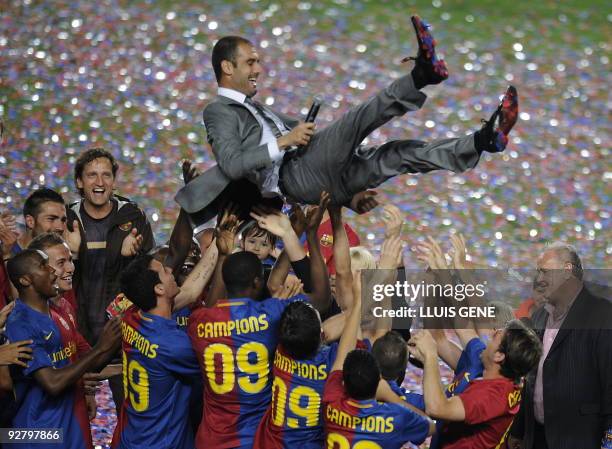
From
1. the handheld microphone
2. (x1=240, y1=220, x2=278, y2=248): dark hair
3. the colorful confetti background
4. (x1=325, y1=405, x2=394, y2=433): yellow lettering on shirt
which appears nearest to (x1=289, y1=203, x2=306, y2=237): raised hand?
(x1=240, y1=220, x2=278, y2=248): dark hair

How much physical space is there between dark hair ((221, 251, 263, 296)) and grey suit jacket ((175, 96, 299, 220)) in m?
0.47

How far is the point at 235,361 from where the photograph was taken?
16.5ft

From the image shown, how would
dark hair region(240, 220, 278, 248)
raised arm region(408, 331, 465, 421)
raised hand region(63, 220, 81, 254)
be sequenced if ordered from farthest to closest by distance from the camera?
raised hand region(63, 220, 81, 254) → dark hair region(240, 220, 278, 248) → raised arm region(408, 331, 465, 421)

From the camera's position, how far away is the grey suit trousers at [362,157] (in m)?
5.36

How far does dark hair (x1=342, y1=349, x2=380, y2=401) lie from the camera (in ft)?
14.9

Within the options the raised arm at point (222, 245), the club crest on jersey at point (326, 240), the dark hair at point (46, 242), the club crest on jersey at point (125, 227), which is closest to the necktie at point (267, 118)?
the raised arm at point (222, 245)

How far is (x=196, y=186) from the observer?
550 cm

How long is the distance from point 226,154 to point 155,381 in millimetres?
1110

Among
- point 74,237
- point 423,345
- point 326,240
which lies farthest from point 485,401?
point 74,237

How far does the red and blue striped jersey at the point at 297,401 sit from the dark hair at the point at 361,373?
0.39m

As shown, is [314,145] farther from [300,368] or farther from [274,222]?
[300,368]

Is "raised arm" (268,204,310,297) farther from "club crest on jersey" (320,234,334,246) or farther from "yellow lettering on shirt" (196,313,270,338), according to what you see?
"club crest on jersey" (320,234,334,246)

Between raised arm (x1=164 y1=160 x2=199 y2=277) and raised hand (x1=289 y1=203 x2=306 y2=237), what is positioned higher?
raised hand (x1=289 y1=203 x2=306 y2=237)

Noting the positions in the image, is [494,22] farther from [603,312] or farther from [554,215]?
[603,312]
